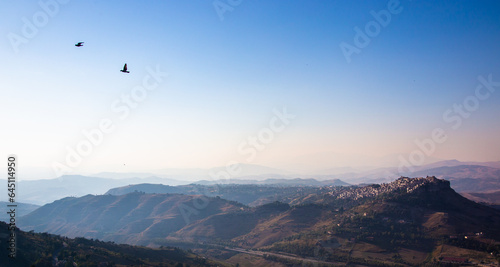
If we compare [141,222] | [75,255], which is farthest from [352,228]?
[141,222]

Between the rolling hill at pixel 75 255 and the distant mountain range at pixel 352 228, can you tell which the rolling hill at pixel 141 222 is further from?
the rolling hill at pixel 75 255

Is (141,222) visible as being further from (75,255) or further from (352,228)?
(352,228)

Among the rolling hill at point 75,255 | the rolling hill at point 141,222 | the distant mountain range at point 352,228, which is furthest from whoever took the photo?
the rolling hill at point 141,222

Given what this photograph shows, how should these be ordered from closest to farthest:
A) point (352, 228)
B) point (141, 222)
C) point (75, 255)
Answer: point (75, 255) < point (352, 228) < point (141, 222)

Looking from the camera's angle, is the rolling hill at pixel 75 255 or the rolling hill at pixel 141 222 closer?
the rolling hill at pixel 75 255

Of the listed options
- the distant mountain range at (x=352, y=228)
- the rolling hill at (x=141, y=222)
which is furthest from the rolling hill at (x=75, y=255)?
the rolling hill at (x=141, y=222)

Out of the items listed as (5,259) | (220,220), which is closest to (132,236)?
(220,220)

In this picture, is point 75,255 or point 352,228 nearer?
point 75,255

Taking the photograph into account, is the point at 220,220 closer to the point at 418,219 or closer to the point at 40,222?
the point at 418,219

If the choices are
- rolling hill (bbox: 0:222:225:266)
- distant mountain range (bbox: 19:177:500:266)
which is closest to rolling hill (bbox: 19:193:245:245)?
distant mountain range (bbox: 19:177:500:266)
